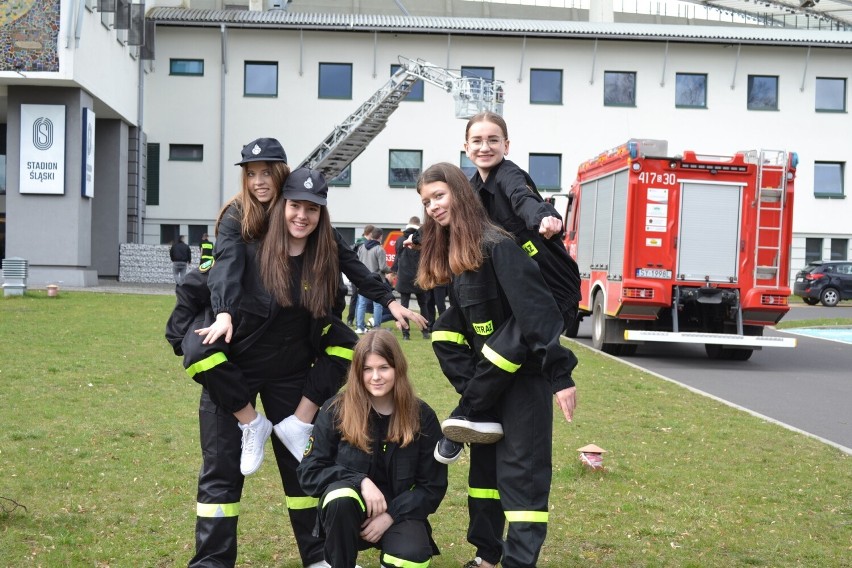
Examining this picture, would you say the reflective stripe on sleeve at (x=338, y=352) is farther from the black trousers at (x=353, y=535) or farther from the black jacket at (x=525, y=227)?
the black jacket at (x=525, y=227)

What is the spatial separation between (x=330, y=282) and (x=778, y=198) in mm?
12617

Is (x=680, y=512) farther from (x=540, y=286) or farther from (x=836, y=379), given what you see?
(x=836, y=379)

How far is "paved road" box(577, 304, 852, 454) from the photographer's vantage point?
10.6 meters

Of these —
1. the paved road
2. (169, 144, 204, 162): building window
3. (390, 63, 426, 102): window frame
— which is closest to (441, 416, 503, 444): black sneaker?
the paved road

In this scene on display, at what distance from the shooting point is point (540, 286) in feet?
14.5

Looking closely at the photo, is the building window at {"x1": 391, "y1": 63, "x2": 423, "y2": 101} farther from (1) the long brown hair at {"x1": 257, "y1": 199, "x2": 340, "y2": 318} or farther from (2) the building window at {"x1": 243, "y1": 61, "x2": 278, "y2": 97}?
(1) the long brown hair at {"x1": 257, "y1": 199, "x2": 340, "y2": 318}

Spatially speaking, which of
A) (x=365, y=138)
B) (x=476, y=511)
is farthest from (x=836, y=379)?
(x=365, y=138)

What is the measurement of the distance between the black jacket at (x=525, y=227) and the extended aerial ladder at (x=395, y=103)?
30640mm

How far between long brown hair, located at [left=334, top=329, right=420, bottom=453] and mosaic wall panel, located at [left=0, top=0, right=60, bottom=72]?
28.2 m

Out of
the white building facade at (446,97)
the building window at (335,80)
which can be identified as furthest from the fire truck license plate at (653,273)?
the building window at (335,80)

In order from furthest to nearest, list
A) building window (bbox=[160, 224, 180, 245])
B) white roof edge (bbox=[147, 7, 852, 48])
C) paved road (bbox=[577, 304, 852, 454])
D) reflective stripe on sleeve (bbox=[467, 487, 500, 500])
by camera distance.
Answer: building window (bbox=[160, 224, 180, 245]) < white roof edge (bbox=[147, 7, 852, 48]) < paved road (bbox=[577, 304, 852, 454]) < reflective stripe on sleeve (bbox=[467, 487, 500, 500])

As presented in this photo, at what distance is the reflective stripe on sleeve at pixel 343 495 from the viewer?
446 cm

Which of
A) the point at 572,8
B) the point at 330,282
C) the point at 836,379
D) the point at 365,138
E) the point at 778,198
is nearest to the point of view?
the point at 330,282

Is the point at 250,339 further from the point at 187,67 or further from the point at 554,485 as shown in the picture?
the point at 187,67
